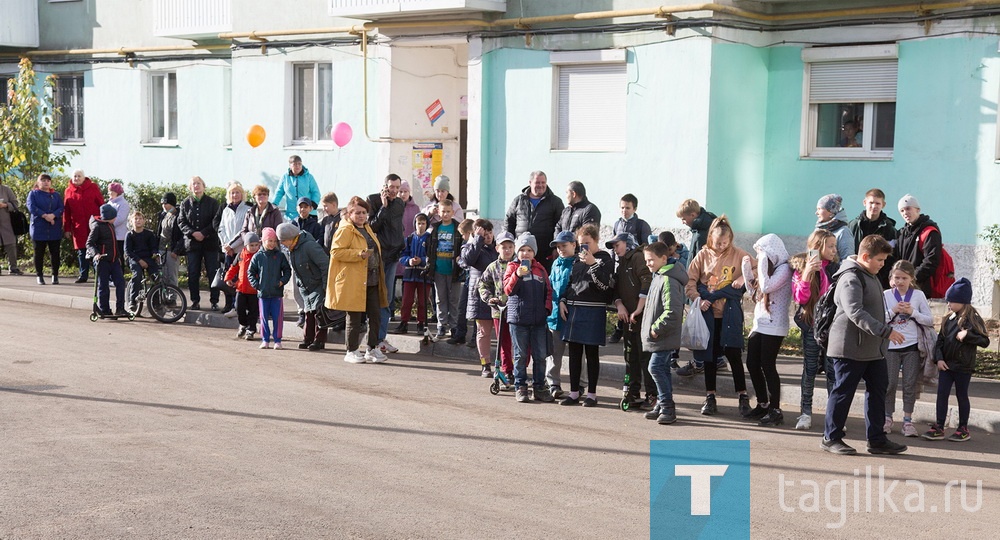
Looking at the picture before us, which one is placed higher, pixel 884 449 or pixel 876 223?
pixel 876 223

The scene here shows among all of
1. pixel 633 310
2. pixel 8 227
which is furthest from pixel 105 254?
pixel 633 310

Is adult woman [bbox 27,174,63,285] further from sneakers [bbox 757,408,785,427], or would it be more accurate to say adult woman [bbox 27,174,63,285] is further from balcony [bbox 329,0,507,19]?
sneakers [bbox 757,408,785,427]

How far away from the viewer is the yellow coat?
13.1 meters

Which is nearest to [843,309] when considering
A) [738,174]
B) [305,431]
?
[305,431]

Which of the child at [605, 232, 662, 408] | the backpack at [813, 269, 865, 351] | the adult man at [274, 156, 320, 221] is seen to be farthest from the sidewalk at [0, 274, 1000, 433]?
the adult man at [274, 156, 320, 221]

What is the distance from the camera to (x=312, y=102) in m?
22.2

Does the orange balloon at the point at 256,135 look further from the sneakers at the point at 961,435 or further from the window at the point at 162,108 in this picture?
the sneakers at the point at 961,435

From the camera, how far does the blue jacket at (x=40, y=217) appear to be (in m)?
20.1

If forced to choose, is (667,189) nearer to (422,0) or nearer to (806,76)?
(806,76)

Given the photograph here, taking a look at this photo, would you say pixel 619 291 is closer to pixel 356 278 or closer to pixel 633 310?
pixel 633 310

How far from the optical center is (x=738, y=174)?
17.0 metres

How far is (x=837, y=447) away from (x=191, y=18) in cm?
1800

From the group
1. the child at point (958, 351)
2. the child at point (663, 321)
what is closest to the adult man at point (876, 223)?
the child at point (958, 351)

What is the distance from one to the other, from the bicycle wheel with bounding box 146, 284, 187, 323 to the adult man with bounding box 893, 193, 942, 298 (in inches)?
382
